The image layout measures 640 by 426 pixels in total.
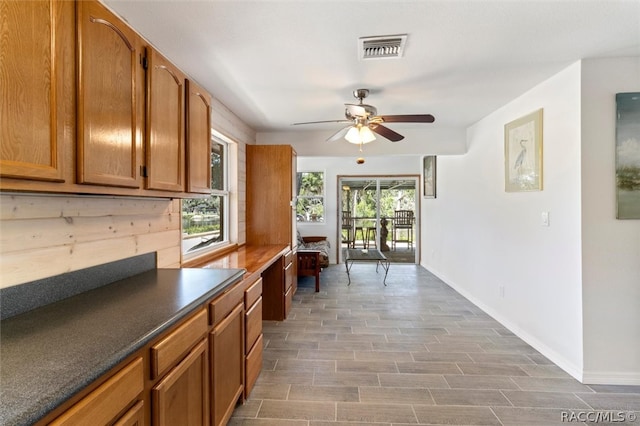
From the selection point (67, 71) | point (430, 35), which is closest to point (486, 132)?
point (430, 35)

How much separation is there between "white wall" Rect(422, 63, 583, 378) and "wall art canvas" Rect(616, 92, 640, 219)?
0.85ft

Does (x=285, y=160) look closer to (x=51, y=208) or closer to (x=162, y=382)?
(x=51, y=208)

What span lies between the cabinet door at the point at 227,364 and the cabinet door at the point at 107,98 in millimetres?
892

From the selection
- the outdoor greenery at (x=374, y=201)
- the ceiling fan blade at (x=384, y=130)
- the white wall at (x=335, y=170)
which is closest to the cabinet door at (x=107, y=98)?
the ceiling fan blade at (x=384, y=130)

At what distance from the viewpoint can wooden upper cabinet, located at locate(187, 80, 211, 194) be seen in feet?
6.43

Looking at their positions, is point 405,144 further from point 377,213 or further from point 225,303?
point 225,303

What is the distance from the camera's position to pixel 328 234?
704 cm

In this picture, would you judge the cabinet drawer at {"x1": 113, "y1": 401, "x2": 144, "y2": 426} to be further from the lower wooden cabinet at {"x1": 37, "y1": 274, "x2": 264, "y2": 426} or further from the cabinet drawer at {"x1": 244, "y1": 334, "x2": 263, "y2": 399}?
the cabinet drawer at {"x1": 244, "y1": 334, "x2": 263, "y2": 399}

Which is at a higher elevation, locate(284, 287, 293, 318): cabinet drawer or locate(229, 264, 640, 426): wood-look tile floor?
locate(284, 287, 293, 318): cabinet drawer

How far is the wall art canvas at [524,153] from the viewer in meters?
2.78

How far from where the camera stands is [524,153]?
2.97m

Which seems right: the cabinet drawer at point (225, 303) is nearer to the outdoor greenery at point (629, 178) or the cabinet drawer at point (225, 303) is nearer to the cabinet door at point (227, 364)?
the cabinet door at point (227, 364)

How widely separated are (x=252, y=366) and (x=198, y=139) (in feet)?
5.33

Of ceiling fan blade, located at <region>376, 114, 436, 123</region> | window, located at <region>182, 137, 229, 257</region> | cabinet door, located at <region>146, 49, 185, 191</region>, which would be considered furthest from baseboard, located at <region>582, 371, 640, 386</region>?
window, located at <region>182, 137, 229, 257</region>
